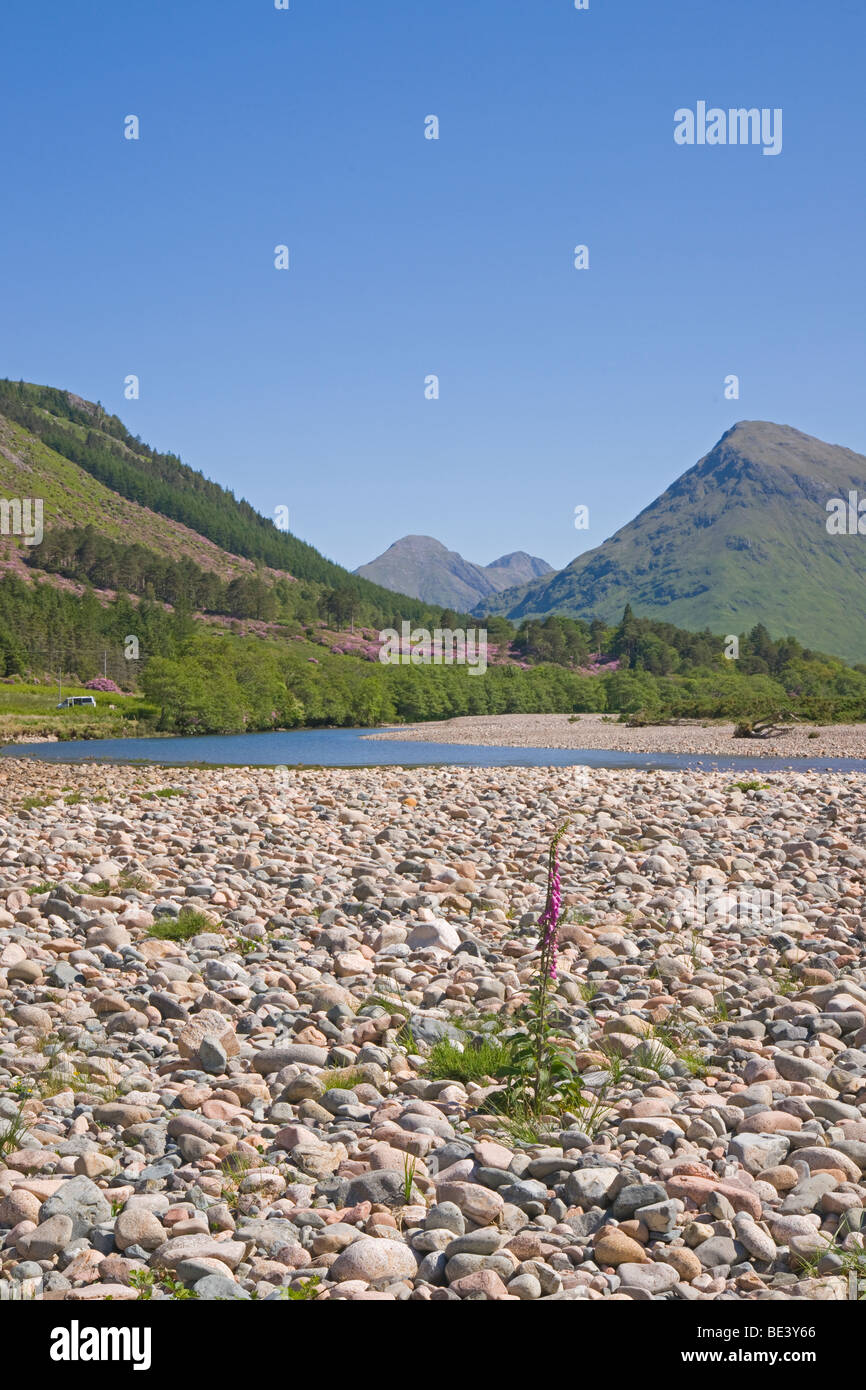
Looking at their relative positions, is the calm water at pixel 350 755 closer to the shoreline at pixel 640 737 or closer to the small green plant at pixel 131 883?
the shoreline at pixel 640 737

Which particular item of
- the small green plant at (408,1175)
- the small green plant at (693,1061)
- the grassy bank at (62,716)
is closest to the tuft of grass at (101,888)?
the small green plant at (408,1175)

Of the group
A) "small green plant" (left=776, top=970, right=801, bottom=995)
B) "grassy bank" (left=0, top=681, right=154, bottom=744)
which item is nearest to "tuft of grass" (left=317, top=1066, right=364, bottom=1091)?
"small green plant" (left=776, top=970, right=801, bottom=995)

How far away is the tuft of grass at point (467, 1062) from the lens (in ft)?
23.2

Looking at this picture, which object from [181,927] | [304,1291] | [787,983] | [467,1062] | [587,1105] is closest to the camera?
[304,1291]

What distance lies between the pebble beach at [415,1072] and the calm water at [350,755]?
93.8 ft

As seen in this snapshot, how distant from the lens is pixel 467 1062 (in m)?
7.14

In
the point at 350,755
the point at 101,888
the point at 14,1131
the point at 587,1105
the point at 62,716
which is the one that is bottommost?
the point at 350,755

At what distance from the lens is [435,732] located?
7744 centimetres

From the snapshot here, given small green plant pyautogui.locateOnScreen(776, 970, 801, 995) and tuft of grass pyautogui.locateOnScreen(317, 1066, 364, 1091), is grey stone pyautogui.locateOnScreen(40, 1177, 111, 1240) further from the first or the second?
small green plant pyautogui.locateOnScreen(776, 970, 801, 995)

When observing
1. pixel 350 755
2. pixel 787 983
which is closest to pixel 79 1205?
pixel 787 983

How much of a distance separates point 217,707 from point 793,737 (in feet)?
138

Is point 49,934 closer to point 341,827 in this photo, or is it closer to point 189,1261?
point 189,1261

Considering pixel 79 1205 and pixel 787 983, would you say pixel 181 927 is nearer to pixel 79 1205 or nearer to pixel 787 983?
pixel 79 1205

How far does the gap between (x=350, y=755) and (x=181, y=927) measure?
41557 millimetres
